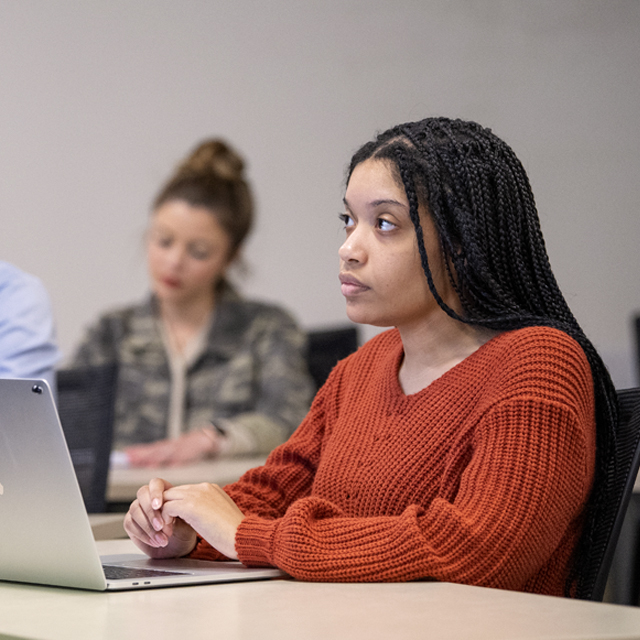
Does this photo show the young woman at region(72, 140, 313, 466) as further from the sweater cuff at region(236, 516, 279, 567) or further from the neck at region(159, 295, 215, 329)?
the sweater cuff at region(236, 516, 279, 567)

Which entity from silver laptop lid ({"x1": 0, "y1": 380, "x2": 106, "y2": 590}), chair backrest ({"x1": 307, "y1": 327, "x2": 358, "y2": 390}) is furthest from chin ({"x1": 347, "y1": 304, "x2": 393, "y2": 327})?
chair backrest ({"x1": 307, "y1": 327, "x2": 358, "y2": 390})

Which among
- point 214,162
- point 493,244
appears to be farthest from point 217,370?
point 493,244

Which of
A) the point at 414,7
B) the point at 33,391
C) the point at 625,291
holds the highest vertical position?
the point at 414,7

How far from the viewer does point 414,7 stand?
13.1 feet

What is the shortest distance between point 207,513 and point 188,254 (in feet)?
9.41

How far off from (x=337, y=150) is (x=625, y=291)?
1452 mm

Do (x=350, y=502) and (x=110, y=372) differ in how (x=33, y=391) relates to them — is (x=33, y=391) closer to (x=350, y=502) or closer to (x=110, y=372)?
(x=350, y=502)

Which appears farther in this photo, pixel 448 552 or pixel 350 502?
pixel 350 502

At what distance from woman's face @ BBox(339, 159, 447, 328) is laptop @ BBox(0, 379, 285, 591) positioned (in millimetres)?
339

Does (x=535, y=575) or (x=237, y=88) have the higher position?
(x=237, y=88)

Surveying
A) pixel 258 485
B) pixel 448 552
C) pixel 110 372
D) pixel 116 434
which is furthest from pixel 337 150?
pixel 448 552

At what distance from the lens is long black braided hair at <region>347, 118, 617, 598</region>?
3.13 ft

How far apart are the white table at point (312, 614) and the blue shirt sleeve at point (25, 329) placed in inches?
45.2

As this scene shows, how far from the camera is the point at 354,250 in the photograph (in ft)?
3.23
